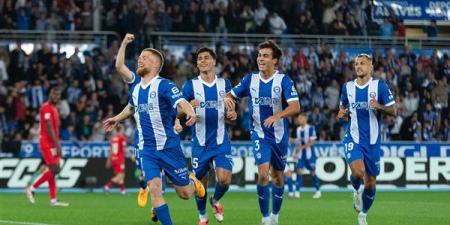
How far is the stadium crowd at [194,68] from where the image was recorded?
2986 cm

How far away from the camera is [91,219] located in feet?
58.8

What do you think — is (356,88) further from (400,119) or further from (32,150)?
(400,119)

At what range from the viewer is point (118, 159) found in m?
27.4

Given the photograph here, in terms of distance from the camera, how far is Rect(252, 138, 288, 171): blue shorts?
1551 cm

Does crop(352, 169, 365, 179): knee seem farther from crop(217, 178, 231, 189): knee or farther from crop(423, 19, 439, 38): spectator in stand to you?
crop(423, 19, 439, 38): spectator in stand

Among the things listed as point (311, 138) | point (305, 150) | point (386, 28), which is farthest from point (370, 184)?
point (386, 28)

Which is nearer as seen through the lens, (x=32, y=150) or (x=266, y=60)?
(x=266, y=60)

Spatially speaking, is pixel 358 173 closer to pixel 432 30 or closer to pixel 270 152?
pixel 270 152

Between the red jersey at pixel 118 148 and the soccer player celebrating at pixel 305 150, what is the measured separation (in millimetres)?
4436

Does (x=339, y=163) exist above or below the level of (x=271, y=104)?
below

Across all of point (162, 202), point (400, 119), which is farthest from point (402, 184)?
point (162, 202)

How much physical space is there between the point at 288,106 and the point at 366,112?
1.74m

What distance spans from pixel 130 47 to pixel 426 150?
32.3ft

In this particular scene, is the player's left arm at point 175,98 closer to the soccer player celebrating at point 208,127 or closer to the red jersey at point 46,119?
the soccer player celebrating at point 208,127
